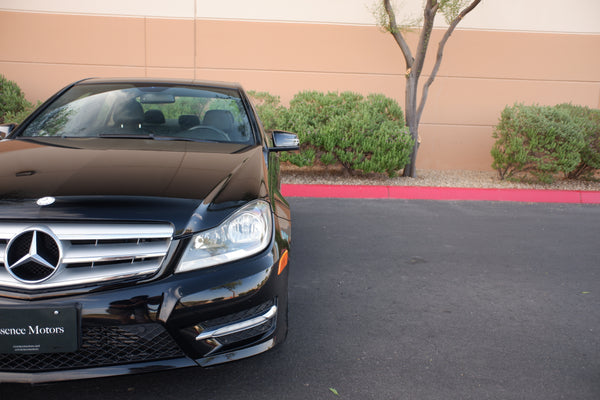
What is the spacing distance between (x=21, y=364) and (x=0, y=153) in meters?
1.35

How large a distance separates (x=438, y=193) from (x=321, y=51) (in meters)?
3.59

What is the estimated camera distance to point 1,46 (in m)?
9.19

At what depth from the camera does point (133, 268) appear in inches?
81.0

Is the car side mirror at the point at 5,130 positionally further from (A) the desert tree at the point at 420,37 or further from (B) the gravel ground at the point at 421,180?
(A) the desert tree at the point at 420,37

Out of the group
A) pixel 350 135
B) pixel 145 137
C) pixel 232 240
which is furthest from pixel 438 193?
pixel 232 240

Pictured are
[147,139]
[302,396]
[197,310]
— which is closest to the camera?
[197,310]

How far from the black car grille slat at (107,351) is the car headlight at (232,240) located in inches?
10.6

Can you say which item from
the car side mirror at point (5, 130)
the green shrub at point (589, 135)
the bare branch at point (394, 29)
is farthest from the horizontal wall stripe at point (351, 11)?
the car side mirror at point (5, 130)

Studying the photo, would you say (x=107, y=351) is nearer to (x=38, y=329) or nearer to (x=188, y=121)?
(x=38, y=329)

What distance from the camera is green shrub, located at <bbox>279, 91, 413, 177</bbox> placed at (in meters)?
7.78

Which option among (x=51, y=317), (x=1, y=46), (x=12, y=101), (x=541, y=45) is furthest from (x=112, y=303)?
(x=541, y=45)

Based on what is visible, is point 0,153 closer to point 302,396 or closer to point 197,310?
point 197,310

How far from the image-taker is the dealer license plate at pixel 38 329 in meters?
1.92

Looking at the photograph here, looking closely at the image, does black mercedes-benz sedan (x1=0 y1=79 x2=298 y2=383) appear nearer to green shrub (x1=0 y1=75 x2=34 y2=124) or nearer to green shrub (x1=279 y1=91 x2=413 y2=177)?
green shrub (x1=279 y1=91 x2=413 y2=177)
